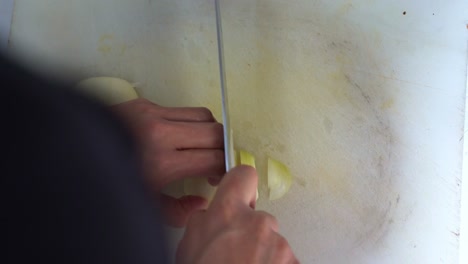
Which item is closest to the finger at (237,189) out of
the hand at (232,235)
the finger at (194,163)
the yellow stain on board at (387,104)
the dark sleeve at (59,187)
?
A: the hand at (232,235)

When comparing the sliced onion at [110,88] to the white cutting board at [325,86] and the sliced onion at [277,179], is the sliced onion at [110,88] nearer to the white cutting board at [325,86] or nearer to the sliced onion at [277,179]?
the white cutting board at [325,86]

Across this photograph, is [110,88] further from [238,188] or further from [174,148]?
[238,188]

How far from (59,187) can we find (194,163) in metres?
0.40

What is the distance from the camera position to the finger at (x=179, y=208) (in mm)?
717

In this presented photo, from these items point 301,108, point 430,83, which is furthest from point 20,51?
point 430,83

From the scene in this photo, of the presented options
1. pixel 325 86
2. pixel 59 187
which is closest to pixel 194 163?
pixel 325 86

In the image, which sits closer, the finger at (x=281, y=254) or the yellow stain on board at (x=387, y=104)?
the finger at (x=281, y=254)

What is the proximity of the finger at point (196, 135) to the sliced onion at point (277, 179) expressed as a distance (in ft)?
0.34

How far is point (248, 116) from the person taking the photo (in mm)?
811

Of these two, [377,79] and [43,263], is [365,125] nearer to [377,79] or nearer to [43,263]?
[377,79]

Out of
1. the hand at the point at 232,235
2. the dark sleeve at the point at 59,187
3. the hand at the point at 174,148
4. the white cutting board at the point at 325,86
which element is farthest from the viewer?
the white cutting board at the point at 325,86

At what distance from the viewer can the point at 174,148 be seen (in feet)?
2.27

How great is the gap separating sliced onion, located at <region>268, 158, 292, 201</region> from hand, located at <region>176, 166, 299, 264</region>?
7.2 inches

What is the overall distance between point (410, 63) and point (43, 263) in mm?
755
